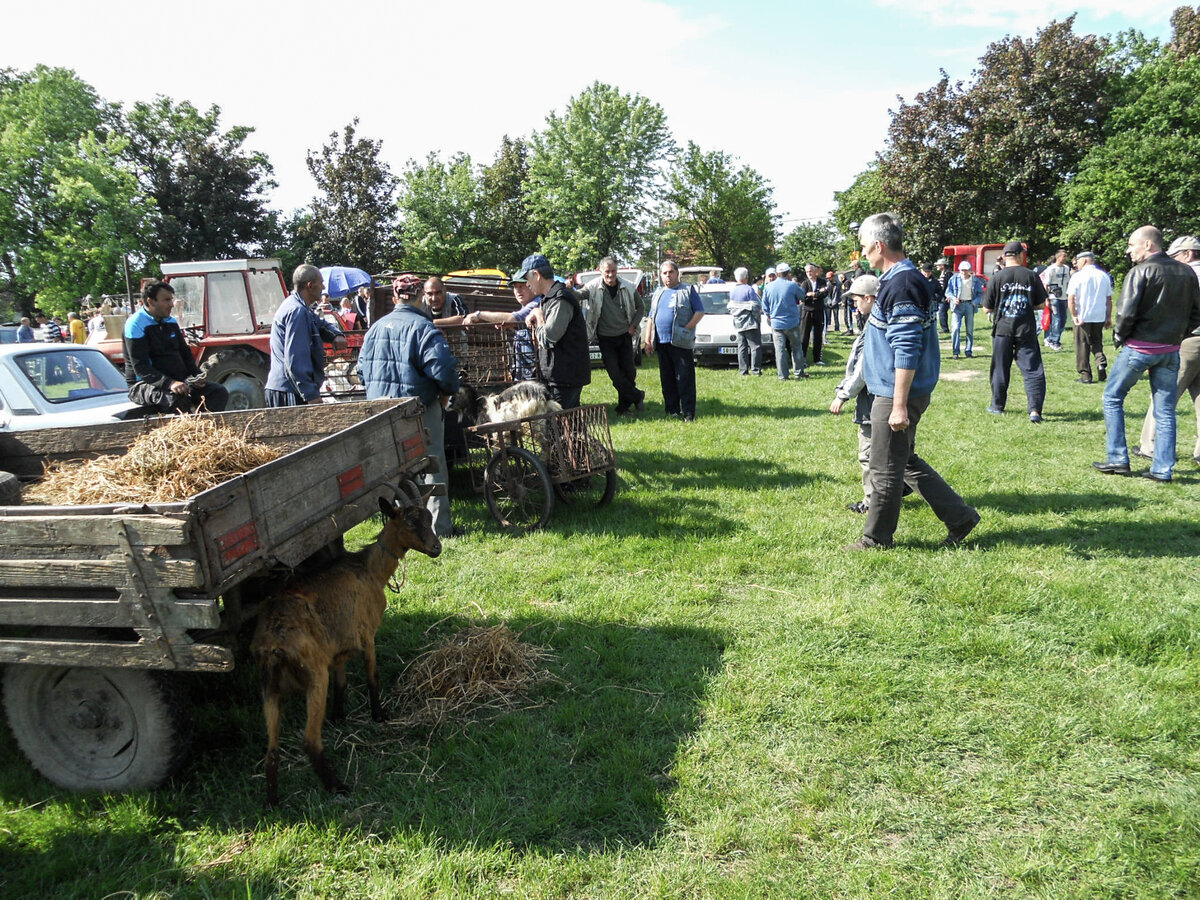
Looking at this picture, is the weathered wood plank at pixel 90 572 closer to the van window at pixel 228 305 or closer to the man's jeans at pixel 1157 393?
the man's jeans at pixel 1157 393

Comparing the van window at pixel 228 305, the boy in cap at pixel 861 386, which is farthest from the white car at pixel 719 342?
the boy in cap at pixel 861 386

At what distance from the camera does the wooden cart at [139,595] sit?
2527 mm

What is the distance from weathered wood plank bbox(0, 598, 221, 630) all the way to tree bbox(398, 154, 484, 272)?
3834 cm

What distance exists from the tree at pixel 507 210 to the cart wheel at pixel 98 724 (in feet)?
129

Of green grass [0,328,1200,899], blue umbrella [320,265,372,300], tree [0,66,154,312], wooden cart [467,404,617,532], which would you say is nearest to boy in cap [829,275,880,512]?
green grass [0,328,1200,899]

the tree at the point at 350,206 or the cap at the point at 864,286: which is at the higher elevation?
the tree at the point at 350,206

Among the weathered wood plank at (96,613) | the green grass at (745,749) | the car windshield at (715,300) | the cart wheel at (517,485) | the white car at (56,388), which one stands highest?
the car windshield at (715,300)

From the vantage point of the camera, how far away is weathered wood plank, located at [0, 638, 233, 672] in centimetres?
259

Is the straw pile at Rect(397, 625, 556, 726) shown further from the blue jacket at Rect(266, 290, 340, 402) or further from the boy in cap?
the boy in cap

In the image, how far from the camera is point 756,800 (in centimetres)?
292

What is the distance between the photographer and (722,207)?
162 feet

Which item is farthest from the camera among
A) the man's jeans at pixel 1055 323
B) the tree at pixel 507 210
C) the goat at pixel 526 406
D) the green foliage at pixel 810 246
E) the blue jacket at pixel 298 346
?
the green foliage at pixel 810 246

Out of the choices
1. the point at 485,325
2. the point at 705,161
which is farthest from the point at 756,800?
the point at 705,161

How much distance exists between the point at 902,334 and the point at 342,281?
61.6 feet
